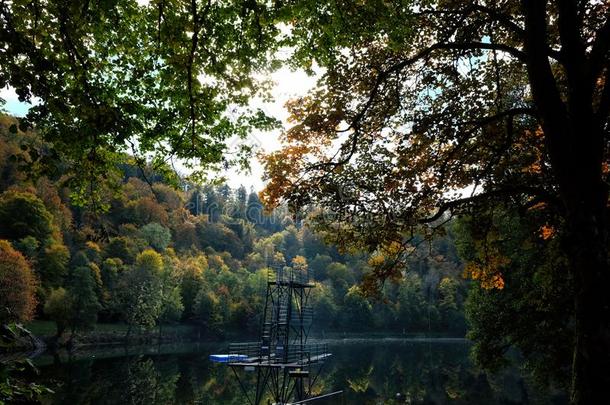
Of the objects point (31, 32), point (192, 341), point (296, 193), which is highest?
point (31, 32)

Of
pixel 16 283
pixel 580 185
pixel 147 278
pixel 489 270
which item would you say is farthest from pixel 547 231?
Result: pixel 147 278

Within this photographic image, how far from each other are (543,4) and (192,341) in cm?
6387

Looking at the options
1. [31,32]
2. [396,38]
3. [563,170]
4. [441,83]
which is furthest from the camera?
[441,83]

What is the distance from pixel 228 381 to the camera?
101ft

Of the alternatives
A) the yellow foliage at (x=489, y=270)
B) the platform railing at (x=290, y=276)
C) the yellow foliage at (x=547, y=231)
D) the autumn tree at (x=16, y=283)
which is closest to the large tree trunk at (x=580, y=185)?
the yellow foliage at (x=489, y=270)

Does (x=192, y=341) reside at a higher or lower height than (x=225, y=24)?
lower

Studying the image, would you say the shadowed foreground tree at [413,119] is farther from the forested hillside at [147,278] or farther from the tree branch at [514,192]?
the forested hillside at [147,278]

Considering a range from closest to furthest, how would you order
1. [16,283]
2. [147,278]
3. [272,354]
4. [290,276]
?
[290,276] → [272,354] → [16,283] → [147,278]

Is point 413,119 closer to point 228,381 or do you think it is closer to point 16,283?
point 228,381

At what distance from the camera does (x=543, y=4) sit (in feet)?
19.9

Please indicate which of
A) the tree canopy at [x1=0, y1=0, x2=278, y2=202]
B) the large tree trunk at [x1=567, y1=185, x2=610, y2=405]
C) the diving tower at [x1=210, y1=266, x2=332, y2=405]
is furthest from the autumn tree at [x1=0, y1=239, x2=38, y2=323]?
the large tree trunk at [x1=567, y1=185, x2=610, y2=405]

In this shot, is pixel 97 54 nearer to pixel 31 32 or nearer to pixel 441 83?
pixel 31 32

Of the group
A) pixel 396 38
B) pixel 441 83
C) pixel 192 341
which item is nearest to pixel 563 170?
pixel 396 38

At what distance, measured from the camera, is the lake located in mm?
23906
